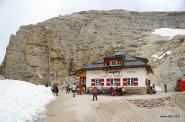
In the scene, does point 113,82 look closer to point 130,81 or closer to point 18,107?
point 130,81

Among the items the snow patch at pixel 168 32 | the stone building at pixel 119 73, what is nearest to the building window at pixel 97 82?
the stone building at pixel 119 73

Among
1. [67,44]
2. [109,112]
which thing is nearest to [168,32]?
[67,44]

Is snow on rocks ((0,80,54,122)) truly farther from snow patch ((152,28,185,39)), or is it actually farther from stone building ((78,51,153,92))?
snow patch ((152,28,185,39))

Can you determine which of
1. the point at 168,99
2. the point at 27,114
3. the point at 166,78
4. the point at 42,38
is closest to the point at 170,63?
the point at 166,78

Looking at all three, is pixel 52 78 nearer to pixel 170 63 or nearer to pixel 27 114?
pixel 170 63

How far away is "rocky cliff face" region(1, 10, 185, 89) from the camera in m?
107

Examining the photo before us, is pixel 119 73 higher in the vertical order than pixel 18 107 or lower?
higher

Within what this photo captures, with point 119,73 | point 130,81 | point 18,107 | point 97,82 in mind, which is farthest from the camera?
point 97,82

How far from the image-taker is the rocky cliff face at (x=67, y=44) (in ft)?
353

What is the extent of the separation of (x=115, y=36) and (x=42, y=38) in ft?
76.8

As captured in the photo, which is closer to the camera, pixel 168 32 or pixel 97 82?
pixel 97 82

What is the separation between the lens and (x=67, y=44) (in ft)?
374

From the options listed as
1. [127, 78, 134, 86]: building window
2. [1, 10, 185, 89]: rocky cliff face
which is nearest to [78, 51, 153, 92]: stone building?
[127, 78, 134, 86]: building window

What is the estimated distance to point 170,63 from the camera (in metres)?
67.6
